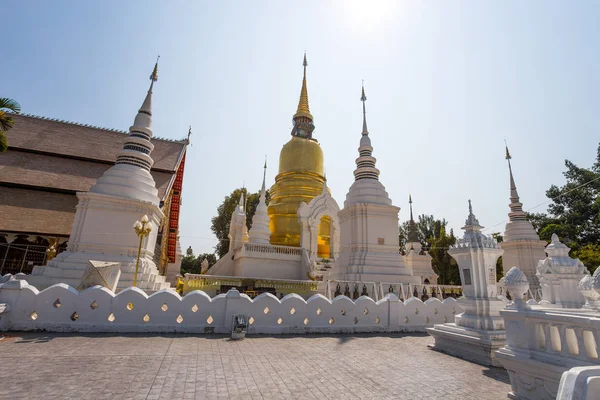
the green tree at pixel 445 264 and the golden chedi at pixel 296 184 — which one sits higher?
the golden chedi at pixel 296 184

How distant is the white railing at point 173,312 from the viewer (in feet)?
20.4

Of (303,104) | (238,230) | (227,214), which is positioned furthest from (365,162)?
(227,214)

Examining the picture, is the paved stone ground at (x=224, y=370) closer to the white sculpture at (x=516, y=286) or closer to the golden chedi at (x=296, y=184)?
the white sculpture at (x=516, y=286)

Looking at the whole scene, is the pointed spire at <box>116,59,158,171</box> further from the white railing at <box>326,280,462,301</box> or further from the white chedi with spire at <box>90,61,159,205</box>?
the white railing at <box>326,280,462,301</box>

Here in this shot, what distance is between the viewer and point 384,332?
7.83 m

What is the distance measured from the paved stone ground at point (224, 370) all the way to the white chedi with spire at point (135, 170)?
6510 mm

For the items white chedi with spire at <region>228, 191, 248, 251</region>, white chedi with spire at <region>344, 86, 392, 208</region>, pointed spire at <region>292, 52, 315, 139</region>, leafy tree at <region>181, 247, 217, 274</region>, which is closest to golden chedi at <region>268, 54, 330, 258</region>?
pointed spire at <region>292, 52, 315, 139</region>

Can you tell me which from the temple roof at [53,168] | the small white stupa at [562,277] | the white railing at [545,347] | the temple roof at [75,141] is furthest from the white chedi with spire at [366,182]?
the temple roof at [75,141]

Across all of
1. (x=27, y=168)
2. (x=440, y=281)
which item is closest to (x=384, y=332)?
(x=27, y=168)

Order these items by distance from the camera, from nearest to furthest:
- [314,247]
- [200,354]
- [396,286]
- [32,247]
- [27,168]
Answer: [200,354] < [396,286] < [32,247] < [27,168] < [314,247]

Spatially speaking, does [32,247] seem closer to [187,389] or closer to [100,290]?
[100,290]

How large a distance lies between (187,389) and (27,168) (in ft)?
65.1

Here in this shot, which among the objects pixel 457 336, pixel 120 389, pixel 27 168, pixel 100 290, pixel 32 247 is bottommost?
pixel 120 389

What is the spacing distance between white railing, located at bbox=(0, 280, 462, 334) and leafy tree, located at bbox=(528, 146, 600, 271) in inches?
990
